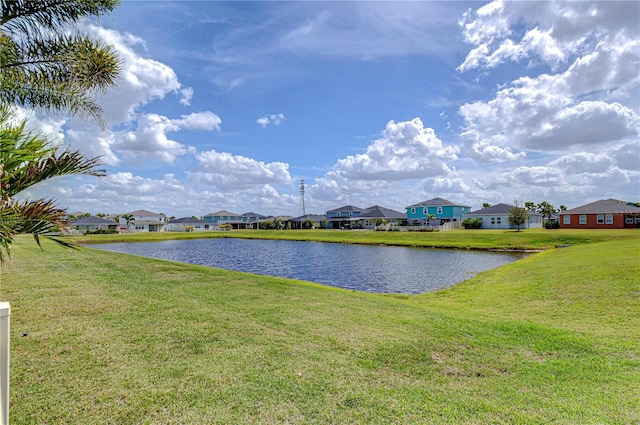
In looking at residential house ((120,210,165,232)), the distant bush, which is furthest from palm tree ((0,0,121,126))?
residential house ((120,210,165,232))

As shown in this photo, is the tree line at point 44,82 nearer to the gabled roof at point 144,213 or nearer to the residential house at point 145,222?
the residential house at point 145,222

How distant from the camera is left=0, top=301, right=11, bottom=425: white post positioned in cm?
267

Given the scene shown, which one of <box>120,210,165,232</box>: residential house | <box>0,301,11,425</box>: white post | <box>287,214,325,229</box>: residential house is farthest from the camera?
<box>120,210,165,232</box>: residential house

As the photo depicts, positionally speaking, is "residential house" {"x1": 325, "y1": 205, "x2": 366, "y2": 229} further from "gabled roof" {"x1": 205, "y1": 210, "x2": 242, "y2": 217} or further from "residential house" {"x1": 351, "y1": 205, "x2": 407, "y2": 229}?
"gabled roof" {"x1": 205, "y1": 210, "x2": 242, "y2": 217}

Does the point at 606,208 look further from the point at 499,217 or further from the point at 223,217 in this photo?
the point at 223,217

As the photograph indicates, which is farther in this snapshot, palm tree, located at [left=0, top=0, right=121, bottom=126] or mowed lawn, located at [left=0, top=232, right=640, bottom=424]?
palm tree, located at [left=0, top=0, right=121, bottom=126]

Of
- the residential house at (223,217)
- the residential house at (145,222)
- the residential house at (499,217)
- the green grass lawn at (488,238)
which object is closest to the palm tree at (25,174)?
the green grass lawn at (488,238)

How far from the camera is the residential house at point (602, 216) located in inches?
1776

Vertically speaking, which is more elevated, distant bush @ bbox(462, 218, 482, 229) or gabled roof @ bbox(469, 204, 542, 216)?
gabled roof @ bbox(469, 204, 542, 216)

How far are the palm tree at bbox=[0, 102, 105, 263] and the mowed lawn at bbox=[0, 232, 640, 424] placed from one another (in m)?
1.74

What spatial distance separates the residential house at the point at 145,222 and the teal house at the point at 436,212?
201 feet

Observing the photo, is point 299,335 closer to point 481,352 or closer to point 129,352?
point 129,352

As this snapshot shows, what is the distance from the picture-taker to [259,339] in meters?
5.77

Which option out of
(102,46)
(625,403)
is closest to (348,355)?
(625,403)
